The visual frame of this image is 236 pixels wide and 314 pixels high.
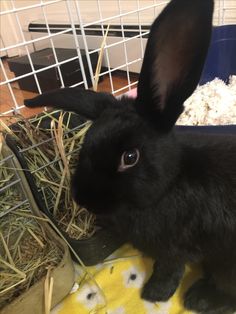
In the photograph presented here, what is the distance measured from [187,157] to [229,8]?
124cm

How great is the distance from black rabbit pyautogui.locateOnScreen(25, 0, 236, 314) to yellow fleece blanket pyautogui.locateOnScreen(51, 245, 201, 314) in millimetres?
29

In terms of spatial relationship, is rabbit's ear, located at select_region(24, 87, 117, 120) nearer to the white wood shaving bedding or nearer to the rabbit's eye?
the rabbit's eye

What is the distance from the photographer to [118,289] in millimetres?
947

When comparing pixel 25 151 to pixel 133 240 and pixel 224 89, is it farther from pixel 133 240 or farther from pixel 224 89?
pixel 224 89

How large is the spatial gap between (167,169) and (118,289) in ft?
1.42

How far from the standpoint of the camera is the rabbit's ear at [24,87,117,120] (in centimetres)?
73

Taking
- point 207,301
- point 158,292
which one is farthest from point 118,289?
Answer: point 207,301

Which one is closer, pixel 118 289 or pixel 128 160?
pixel 128 160

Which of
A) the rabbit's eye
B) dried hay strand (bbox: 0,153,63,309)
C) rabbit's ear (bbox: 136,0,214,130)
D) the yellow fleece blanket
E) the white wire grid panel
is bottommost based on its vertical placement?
the yellow fleece blanket

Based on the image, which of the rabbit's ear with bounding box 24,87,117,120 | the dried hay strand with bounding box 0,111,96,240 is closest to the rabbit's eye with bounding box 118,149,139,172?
the rabbit's ear with bounding box 24,87,117,120

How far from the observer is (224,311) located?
0.85 m

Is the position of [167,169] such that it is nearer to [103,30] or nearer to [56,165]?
[56,165]

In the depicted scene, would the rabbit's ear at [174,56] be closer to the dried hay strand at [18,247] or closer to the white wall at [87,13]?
the dried hay strand at [18,247]

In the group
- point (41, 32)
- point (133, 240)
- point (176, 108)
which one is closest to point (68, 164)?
point (133, 240)
